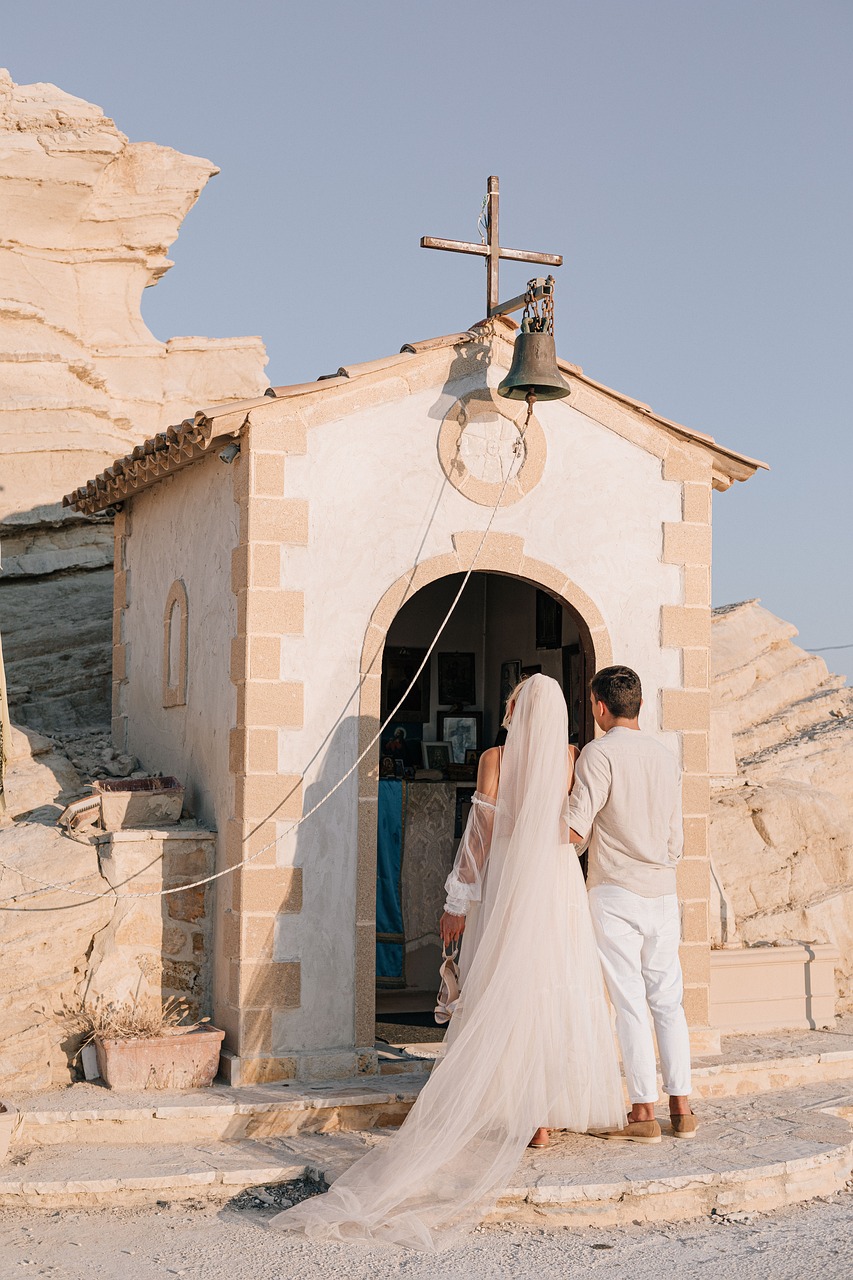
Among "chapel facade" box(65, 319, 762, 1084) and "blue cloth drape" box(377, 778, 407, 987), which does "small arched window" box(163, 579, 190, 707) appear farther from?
"blue cloth drape" box(377, 778, 407, 987)

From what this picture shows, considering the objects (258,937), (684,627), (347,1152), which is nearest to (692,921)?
(684,627)

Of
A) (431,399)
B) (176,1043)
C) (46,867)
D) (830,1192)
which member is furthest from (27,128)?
(830,1192)

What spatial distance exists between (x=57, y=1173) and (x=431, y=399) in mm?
4635

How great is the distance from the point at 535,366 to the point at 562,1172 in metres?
4.13

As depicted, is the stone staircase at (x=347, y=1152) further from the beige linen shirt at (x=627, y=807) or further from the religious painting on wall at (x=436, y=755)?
the religious painting on wall at (x=436, y=755)

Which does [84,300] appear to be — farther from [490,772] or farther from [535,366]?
[490,772]

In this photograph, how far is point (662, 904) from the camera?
6.23 meters

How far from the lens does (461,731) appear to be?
1113 centimetres

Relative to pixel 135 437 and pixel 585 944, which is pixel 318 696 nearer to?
pixel 585 944

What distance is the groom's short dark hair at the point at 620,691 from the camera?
20.4 ft

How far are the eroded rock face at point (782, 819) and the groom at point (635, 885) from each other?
3790 millimetres

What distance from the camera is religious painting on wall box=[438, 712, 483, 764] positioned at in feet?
36.2

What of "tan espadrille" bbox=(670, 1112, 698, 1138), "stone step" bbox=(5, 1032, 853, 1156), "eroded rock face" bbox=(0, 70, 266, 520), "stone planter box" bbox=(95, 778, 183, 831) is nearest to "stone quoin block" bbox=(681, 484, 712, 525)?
"stone step" bbox=(5, 1032, 853, 1156)

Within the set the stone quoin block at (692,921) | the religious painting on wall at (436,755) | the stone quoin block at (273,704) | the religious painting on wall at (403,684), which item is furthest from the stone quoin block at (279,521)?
the religious painting on wall at (436,755)
